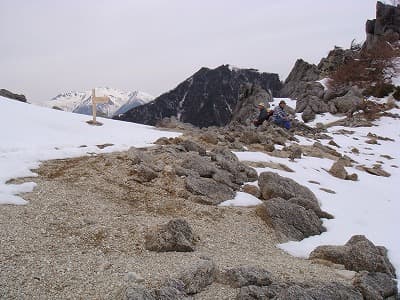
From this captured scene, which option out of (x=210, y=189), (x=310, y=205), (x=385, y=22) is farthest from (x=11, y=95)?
(x=385, y=22)

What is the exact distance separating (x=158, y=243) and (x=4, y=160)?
17.2 ft

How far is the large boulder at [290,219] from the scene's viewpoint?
8297 millimetres

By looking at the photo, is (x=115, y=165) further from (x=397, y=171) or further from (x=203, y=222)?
(x=397, y=171)

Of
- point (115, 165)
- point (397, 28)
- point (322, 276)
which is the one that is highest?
point (397, 28)

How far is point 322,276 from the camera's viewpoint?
238 inches

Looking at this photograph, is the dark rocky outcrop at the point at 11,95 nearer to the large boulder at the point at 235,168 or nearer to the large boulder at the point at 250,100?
the large boulder at the point at 235,168

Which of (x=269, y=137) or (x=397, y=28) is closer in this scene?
(x=269, y=137)

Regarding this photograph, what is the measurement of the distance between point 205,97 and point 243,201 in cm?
7127

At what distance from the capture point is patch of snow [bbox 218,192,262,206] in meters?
9.26

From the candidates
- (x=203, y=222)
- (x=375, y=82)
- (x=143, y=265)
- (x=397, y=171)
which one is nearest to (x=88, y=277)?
(x=143, y=265)

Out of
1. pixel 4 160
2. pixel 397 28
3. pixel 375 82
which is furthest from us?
pixel 397 28

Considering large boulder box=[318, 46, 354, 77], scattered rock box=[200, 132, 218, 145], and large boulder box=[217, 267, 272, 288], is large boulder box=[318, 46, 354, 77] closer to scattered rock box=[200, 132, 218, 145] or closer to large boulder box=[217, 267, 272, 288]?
scattered rock box=[200, 132, 218, 145]

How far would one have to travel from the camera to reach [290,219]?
8602 millimetres

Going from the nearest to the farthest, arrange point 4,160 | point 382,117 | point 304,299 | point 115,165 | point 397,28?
1. point 304,299
2. point 4,160
3. point 115,165
4. point 382,117
5. point 397,28
